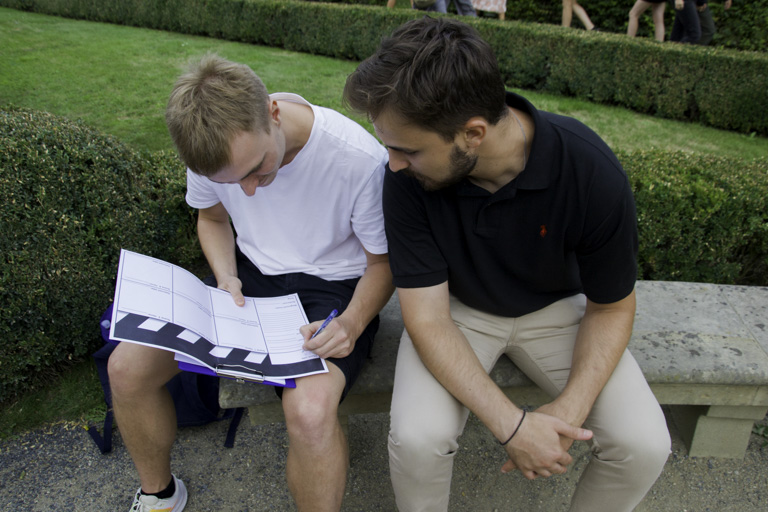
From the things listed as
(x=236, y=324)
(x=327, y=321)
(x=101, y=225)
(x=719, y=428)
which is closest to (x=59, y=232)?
(x=101, y=225)

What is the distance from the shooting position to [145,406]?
7.02 feet

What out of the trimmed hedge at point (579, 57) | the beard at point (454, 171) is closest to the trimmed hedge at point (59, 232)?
the beard at point (454, 171)

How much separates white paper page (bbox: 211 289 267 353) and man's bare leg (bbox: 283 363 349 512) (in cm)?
23

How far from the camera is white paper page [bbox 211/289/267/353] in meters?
2.01

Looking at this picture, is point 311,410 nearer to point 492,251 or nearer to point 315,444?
point 315,444

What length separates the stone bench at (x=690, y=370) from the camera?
7.42ft

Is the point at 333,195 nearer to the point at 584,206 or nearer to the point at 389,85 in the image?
the point at 389,85

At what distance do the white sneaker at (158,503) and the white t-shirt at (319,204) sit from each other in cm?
103

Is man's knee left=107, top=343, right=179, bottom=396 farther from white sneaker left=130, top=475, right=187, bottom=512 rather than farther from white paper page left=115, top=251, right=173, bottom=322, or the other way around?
white sneaker left=130, top=475, right=187, bottom=512

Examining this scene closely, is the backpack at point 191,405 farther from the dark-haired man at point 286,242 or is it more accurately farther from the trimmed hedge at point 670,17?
the trimmed hedge at point 670,17

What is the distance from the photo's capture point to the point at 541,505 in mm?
2445

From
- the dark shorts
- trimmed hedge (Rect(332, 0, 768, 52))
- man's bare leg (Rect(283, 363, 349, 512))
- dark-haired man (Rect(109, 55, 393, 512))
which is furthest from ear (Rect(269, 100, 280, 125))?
trimmed hedge (Rect(332, 0, 768, 52))

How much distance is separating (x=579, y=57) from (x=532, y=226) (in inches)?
252

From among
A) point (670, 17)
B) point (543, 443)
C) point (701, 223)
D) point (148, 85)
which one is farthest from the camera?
point (670, 17)
